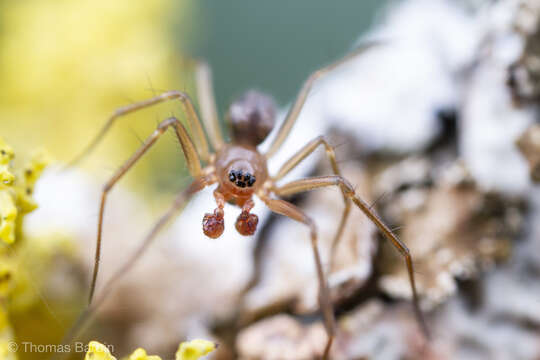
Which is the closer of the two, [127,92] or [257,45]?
[127,92]

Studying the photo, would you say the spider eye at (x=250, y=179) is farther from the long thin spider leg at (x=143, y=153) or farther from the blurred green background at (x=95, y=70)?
the blurred green background at (x=95, y=70)

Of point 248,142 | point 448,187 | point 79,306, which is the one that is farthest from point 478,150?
point 79,306

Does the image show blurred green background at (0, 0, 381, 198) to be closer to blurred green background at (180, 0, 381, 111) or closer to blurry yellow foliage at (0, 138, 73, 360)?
blurred green background at (180, 0, 381, 111)

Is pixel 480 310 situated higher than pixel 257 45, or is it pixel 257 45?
pixel 257 45

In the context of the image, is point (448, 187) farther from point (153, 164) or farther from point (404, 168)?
point (153, 164)

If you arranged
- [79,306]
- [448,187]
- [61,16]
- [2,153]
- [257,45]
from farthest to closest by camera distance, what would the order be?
[257,45] < [61,16] < [448,187] < [79,306] < [2,153]

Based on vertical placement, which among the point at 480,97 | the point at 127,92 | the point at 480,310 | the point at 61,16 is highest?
the point at 61,16

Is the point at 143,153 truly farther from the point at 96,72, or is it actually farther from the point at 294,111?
the point at 96,72
